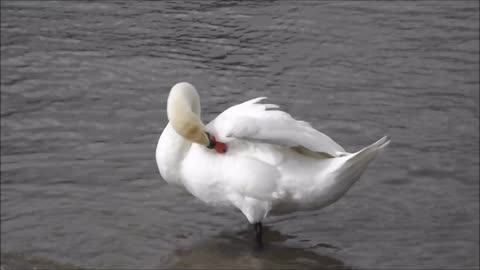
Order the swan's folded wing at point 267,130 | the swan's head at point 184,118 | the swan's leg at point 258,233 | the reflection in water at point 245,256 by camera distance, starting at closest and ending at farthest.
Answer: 1. the swan's folded wing at point 267,130
2. the swan's head at point 184,118
3. the reflection in water at point 245,256
4. the swan's leg at point 258,233

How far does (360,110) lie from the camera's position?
27.8ft

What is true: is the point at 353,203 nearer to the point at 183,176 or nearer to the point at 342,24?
the point at 183,176

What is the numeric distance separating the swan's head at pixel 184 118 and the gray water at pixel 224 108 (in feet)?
2.74

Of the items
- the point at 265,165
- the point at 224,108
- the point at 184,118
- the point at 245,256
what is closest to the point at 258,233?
the point at 245,256

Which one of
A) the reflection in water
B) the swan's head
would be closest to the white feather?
the swan's head

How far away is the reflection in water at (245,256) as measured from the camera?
21.8 feet

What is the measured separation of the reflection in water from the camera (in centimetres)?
665

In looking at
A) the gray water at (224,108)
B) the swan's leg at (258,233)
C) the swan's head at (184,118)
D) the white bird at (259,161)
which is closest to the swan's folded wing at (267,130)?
the white bird at (259,161)

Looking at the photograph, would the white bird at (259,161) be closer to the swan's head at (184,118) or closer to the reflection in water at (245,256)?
the swan's head at (184,118)

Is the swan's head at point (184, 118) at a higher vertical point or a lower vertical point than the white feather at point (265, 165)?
higher

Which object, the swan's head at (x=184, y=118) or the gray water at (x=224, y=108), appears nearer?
the swan's head at (x=184, y=118)

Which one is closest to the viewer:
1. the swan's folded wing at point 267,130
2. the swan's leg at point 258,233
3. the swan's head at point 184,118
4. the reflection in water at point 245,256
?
the swan's folded wing at point 267,130

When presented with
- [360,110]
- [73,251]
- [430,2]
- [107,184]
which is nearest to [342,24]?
[430,2]

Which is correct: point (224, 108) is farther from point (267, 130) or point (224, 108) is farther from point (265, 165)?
point (267, 130)
